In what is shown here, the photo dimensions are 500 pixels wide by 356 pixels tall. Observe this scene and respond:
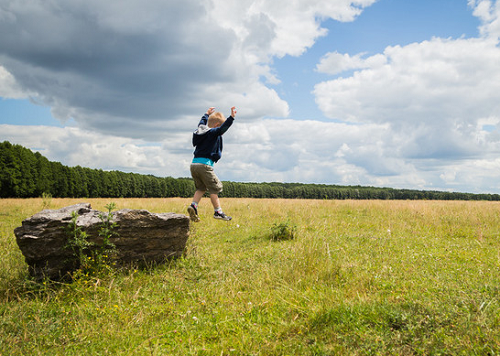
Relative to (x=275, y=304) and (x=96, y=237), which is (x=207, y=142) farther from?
(x=275, y=304)

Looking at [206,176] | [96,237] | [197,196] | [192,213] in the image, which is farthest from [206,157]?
[96,237]

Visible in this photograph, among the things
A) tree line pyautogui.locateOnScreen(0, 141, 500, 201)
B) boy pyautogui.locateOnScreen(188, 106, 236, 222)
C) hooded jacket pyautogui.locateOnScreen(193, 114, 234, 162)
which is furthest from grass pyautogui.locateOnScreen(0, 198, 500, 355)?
tree line pyautogui.locateOnScreen(0, 141, 500, 201)

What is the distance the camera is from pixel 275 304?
4051mm

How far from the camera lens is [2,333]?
3803 millimetres

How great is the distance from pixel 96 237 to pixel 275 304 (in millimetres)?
3349

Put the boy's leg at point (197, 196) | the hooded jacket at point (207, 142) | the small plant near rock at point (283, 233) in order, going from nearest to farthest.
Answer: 1. the small plant near rock at point (283, 233)
2. the hooded jacket at point (207, 142)
3. the boy's leg at point (197, 196)

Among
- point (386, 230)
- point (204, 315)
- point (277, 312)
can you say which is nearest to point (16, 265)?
point (204, 315)

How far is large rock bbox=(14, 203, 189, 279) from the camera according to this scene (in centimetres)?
495

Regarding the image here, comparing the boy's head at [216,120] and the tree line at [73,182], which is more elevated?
the boy's head at [216,120]

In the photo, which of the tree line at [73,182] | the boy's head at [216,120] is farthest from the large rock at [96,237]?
the tree line at [73,182]

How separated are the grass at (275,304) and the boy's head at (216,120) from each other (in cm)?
403

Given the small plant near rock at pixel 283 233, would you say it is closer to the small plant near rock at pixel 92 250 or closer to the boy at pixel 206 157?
the boy at pixel 206 157

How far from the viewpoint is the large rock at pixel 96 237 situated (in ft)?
16.3

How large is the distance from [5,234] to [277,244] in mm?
8264
